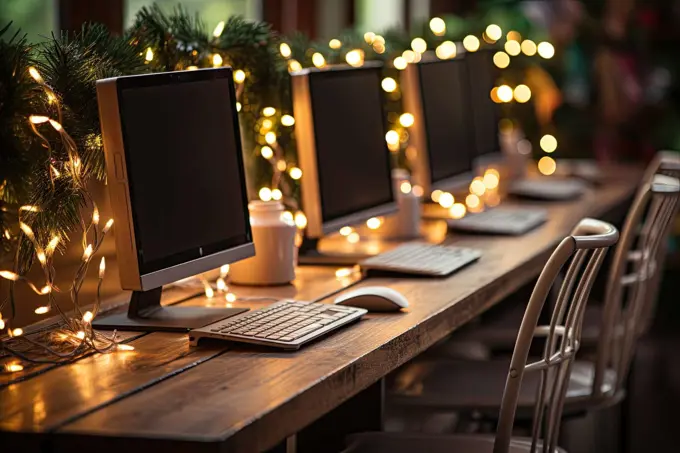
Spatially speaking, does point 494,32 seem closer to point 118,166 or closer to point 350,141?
point 350,141

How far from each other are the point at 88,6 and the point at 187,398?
1.96 metres

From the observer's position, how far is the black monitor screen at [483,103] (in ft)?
13.3

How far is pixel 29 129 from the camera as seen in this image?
6.06 ft

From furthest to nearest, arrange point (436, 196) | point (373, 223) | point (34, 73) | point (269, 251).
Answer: point (436, 196), point (373, 223), point (269, 251), point (34, 73)

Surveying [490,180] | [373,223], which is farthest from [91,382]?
[490,180]

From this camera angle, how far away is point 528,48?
4699mm

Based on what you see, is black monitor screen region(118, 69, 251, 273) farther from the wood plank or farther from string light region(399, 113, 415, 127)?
string light region(399, 113, 415, 127)

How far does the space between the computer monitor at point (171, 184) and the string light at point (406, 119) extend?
120 cm

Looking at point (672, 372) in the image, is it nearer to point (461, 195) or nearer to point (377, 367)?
point (461, 195)

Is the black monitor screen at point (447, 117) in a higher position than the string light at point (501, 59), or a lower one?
lower

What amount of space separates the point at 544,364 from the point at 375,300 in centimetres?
34

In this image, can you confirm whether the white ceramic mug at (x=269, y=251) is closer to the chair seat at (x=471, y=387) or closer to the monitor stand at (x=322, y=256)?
the monitor stand at (x=322, y=256)

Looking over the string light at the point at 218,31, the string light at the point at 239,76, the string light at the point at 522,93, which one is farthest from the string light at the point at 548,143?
the string light at the point at 218,31

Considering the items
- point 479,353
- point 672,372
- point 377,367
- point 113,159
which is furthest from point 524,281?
point 672,372
